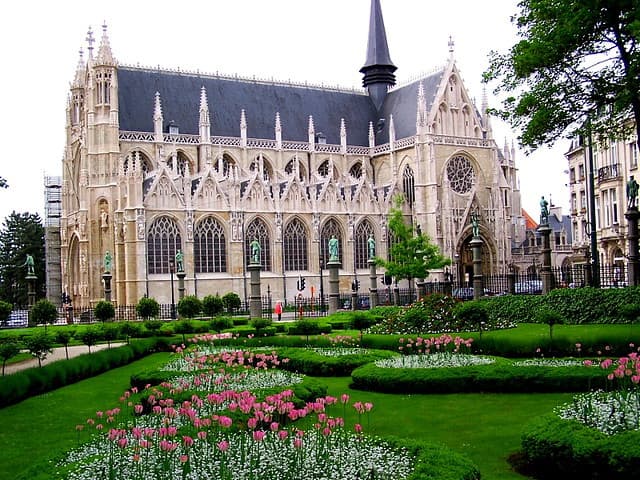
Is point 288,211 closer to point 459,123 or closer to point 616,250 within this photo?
point 459,123

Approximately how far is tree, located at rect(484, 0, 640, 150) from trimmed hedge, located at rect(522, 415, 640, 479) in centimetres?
1561

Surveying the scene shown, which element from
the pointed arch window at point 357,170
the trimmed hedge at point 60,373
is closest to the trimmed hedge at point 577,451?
the trimmed hedge at point 60,373

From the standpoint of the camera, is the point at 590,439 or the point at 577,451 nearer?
the point at 577,451

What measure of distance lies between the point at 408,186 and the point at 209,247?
20.7 m

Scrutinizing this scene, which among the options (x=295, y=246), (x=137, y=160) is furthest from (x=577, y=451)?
(x=295, y=246)

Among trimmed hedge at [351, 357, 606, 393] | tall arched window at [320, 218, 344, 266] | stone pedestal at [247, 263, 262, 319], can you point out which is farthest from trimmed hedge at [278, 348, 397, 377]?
tall arched window at [320, 218, 344, 266]

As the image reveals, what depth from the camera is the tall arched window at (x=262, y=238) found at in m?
58.3

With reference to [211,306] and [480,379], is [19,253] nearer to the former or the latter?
[211,306]

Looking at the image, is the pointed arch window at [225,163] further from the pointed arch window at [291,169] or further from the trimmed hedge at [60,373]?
the trimmed hedge at [60,373]

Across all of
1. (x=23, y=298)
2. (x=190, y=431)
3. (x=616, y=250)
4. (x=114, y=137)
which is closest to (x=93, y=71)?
(x=114, y=137)

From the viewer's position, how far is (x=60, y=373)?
19.0 m

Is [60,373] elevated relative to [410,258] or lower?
lower

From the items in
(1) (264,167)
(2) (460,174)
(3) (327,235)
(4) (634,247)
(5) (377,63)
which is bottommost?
(4) (634,247)

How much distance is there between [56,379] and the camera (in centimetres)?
1883
